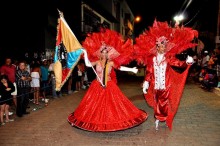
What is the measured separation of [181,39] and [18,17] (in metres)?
8.07

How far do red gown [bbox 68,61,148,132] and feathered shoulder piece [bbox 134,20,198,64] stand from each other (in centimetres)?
106

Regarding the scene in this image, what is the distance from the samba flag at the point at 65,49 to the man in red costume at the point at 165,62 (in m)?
1.62

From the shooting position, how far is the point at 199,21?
2272cm

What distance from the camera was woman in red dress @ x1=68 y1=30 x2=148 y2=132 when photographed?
610cm

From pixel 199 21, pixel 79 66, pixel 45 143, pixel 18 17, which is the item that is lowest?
pixel 45 143

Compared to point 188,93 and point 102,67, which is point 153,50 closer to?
point 102,67

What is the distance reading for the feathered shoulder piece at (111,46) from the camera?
A: 6.61 m

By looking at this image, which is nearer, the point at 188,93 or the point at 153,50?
the point at 153,50

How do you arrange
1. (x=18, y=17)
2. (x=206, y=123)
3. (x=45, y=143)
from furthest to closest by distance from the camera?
(x=18, y=17) → (x=206, y=123) → (x=45, y=143)

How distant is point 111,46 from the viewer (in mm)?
6641

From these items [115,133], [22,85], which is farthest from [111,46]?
[22,85]

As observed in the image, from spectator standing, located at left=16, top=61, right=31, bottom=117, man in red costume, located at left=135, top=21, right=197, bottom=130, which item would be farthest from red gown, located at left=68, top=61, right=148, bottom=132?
spectator standing, located at left=16, top=61, right=31, bottom=117

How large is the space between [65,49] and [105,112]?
182 cm

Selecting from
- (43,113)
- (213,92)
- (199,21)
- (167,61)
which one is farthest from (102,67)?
(199,21)
